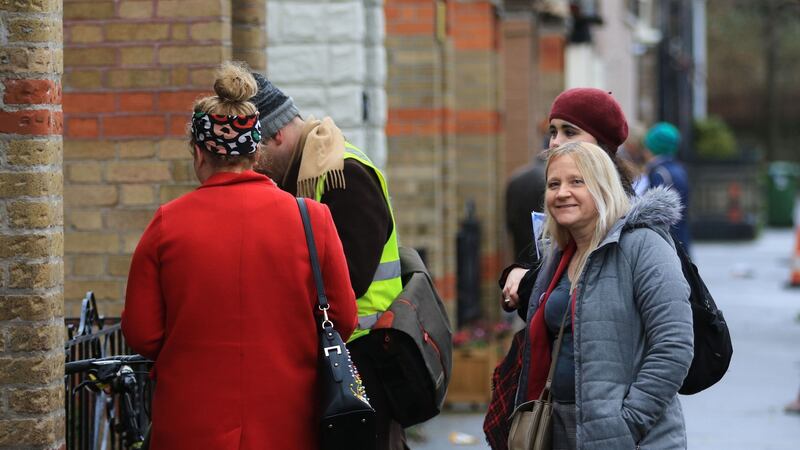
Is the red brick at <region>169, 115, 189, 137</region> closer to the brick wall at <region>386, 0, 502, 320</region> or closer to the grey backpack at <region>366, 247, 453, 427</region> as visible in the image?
the grey backpack at <region>366, 247, 453, 427</region>

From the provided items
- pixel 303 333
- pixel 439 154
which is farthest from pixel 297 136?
pixel 439 154

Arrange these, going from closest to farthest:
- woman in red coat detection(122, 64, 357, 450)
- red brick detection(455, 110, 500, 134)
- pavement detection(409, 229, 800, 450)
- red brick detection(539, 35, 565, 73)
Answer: woman in red coat detection(122, 64, 357, 450), pavement detection(409, 229, 800, 450), red brick detection(455, 110, 500, 134), red brick detection(539, 35, 565, 73)

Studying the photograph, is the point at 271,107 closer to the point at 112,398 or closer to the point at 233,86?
the point at 233,86

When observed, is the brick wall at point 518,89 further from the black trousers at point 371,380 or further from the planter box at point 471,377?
the black trousers at point 371,380

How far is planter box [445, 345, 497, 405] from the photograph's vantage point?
30.8 ft

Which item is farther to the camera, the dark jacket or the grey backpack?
the grey backpack

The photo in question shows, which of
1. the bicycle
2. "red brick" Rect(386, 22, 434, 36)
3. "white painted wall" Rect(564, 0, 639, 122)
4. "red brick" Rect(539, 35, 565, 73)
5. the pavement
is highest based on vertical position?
"white painted wall" Rect(564, 0, 639, 122)

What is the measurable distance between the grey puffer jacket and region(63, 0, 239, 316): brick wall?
2652 millimetres

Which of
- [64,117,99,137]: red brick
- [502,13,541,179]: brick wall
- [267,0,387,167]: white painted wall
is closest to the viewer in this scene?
[64,117,99,137]: red brick

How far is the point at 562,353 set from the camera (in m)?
4.00

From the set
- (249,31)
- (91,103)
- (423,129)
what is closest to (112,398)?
(91,103)

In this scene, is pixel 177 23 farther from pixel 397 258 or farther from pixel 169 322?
pixel 169 322

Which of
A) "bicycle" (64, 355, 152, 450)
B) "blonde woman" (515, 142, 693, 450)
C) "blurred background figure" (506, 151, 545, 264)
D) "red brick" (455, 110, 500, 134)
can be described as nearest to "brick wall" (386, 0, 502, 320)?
"red brick" (455, 110, 500, 134)

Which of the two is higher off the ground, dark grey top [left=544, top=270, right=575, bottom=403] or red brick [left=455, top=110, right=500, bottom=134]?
red brick [left=455, top=110, right=500, bottom=134]
